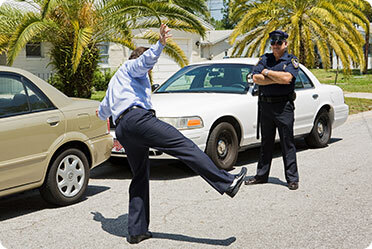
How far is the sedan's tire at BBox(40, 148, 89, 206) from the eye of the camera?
5.66 m

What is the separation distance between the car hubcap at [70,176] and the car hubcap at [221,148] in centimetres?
214

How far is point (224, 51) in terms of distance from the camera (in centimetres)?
3747

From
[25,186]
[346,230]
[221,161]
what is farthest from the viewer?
[221,161]

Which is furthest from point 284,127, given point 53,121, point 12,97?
point 12,97

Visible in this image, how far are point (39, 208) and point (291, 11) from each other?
1472 cm

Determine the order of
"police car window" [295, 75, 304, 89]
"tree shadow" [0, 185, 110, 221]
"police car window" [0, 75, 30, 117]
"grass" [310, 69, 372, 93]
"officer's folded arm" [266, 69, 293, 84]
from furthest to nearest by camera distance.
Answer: "grass" [310, 69, 372, 93]
"police car window" [295, 75, 304, 89]
"officer's folded arm" [266, 69, 293, 84]
"tree shadow" [0, 185, 110, 221]
"police car window" [0, 75, 30, 117]

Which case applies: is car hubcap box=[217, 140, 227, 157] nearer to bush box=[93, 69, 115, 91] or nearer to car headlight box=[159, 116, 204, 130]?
car headlight box=[159, 116, 204, 130]

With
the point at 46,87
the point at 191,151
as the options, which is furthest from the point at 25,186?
the point at 191,151

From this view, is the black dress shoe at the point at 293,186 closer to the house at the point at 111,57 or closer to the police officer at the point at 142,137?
the police officer at the point at 142,137

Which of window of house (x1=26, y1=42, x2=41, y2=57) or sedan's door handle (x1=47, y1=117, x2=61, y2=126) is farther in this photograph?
window of house (x1=26, y1=42, x2=41, y2=57)

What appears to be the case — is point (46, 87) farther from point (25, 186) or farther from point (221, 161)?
point (221, 161)

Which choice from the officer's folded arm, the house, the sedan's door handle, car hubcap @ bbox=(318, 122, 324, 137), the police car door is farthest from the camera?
the house

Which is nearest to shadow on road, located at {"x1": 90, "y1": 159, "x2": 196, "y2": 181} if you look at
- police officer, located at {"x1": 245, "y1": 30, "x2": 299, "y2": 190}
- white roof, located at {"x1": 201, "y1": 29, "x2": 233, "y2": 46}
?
police officer, located at {"x1": 245, "y1": 30, "x2": 299, "y2": 190}

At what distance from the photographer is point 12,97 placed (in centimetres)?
551
